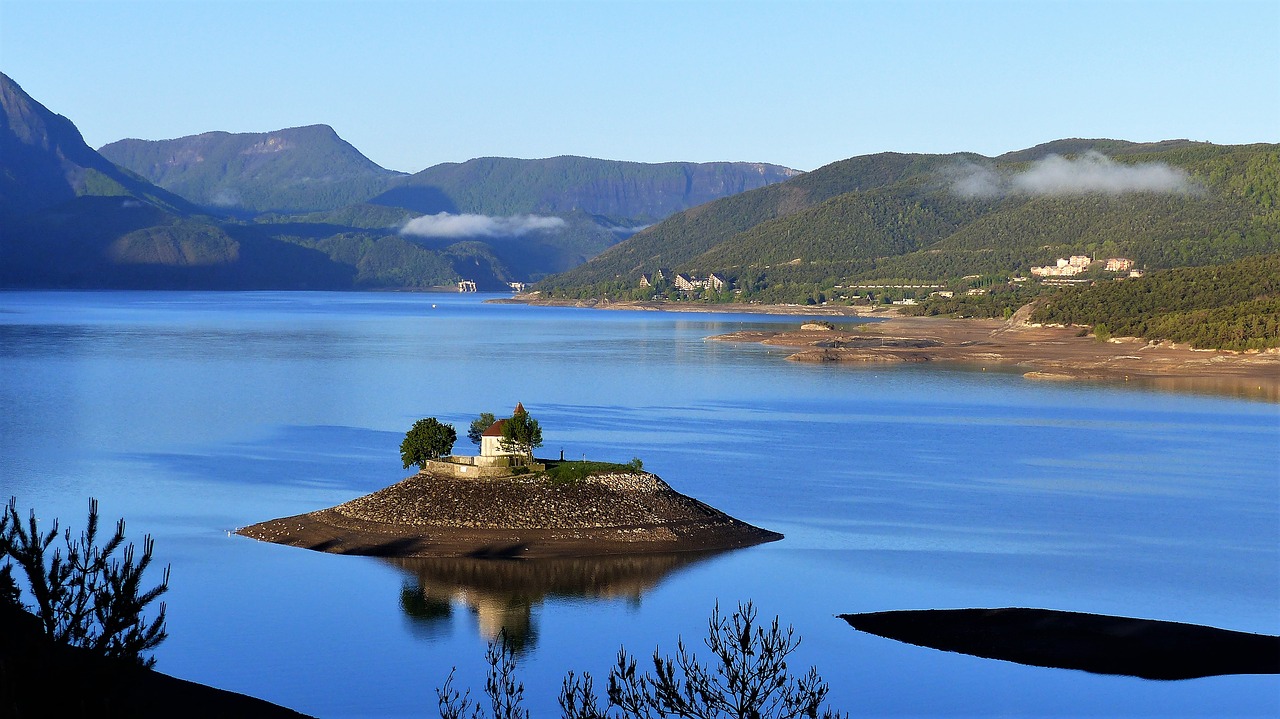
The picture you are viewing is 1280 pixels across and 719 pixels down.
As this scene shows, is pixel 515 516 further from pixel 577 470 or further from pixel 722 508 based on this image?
pixel 722 508

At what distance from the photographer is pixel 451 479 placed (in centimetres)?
4262

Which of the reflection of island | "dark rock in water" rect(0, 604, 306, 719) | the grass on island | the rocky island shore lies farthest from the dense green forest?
"dark rock in water" rect(0, 604, 306, 719)

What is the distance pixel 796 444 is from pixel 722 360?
175 ft

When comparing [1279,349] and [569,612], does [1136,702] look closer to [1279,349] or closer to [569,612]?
[569,612]

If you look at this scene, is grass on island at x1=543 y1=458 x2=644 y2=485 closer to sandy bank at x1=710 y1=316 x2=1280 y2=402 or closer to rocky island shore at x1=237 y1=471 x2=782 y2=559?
rocky island shore at x1=237 y1=471 x2=782 y2=559

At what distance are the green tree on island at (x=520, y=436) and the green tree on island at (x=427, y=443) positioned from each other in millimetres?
2377

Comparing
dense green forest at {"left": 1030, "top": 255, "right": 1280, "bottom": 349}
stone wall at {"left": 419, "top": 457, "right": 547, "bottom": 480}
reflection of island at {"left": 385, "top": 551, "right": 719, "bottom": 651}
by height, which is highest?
dense green forest at {"left": 1030, "top": 255, "right": 1280, "bottom": 349}

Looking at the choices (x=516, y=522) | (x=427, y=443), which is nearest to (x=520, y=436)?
(x=516, y=522)

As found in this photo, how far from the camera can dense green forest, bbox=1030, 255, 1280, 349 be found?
11269cm

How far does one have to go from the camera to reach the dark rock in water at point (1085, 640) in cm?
2953

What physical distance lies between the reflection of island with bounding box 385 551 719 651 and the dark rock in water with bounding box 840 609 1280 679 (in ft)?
20.7

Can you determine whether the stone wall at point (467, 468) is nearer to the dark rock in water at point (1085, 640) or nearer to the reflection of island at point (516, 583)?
the reflection of island at point (516, 583)

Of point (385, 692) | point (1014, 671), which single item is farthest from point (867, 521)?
point (385, 692)

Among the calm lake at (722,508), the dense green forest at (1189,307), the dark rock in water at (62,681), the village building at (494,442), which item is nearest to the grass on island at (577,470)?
the village building at (494,442)
